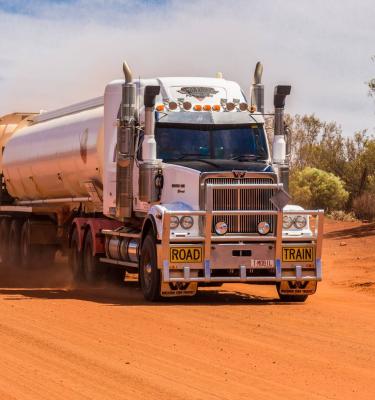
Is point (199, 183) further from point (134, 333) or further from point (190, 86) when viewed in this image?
point (134, 333)

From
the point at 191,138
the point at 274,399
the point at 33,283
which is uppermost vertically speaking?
the point at 191,138

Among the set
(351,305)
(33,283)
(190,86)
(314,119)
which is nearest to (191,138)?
(190,86)

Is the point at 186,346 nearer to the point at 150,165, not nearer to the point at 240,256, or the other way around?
the point at 240,256

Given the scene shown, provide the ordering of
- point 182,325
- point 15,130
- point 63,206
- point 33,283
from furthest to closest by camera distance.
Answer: point 15,130, point 63,206, point 33,283, point 182,325

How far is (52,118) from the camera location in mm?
27797

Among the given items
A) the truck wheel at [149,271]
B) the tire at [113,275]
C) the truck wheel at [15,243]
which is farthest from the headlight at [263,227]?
the truck wheel at [15,243]

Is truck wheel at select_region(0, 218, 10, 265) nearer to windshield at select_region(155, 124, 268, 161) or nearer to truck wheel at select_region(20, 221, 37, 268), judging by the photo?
truck wheel at select_region(20, 221, 37, 268)

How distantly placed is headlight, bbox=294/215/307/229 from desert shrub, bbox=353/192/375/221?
1207 inches

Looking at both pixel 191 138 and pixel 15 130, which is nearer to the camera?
pixel 191 138

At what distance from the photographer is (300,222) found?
19062mm

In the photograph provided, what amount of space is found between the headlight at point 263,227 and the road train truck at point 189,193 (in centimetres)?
2

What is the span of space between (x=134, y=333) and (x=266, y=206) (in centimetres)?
548

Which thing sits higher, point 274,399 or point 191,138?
point 191,138

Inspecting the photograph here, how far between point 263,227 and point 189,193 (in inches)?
52.8
